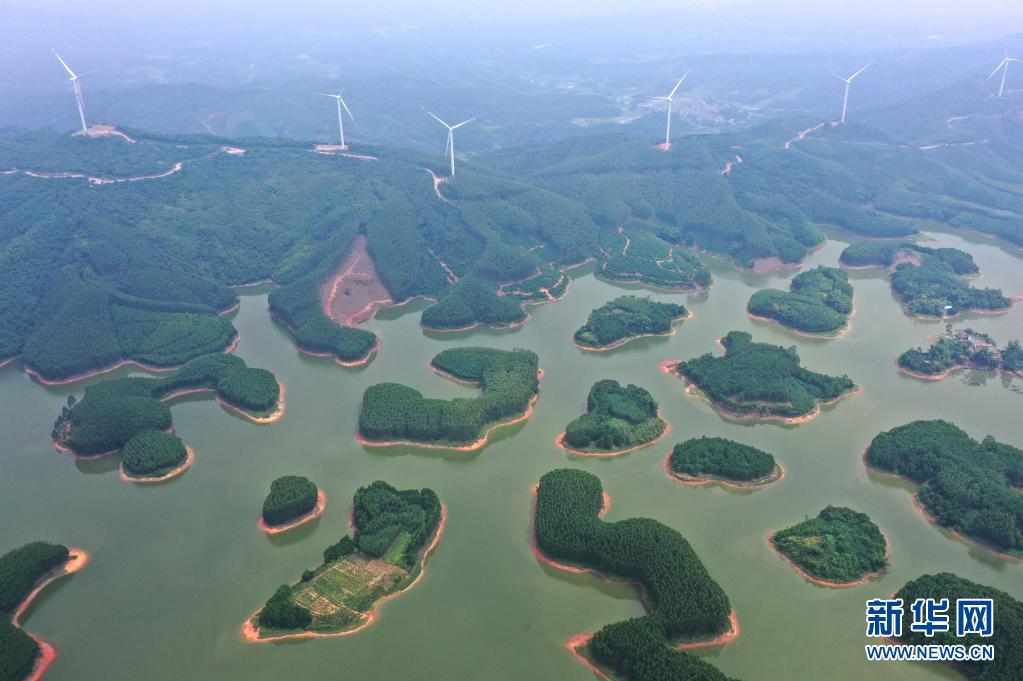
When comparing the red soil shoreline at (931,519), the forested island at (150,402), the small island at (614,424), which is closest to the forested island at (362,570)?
the small island at (614,424)

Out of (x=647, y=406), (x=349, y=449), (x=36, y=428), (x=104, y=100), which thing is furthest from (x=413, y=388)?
(x=104, y=100)

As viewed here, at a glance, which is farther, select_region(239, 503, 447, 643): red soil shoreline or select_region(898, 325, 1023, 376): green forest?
select_region(898, 325, 1023, 376): green forest

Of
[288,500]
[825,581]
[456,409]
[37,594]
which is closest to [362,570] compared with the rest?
[288,500]

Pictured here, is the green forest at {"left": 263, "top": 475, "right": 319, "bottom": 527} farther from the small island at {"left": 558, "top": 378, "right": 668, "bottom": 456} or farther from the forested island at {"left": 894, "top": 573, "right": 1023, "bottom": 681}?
the forested island at {"left": 894, "top": 573, "right": 1023, "bottom": 681}

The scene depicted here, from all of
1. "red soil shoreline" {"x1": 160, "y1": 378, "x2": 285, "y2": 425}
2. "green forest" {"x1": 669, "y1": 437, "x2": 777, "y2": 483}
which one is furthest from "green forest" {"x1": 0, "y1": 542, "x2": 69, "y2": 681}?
"green forest" {"x1": 669, "y1": 437, "x2": 777, "y2": 483}

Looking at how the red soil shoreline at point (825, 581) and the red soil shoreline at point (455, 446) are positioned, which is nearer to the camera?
the red soil shoreline at point (825, 581)

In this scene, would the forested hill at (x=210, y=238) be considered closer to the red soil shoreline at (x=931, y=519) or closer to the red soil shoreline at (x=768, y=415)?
the red soil shoreline at (x=768, y=415)
